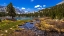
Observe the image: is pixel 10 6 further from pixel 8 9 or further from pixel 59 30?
pixel 59 30

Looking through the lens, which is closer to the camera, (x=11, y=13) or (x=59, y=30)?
(x=59, y=30)

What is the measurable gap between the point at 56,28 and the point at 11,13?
8762 cm

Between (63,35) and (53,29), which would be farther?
(53,29)

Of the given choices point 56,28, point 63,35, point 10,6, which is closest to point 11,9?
point 10,6

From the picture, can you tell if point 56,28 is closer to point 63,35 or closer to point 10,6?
point 63,35

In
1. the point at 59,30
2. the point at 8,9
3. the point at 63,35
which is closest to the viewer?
the point at 63,35

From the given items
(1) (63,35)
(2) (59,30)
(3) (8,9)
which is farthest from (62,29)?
(3) (8,9)

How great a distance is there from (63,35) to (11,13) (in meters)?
95.6

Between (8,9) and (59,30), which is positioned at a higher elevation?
(8,9)

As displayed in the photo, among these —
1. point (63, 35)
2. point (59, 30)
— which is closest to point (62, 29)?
point (59, 30)

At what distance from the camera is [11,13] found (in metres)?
124

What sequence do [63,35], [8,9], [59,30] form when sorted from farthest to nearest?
[8,9], [59,30], [63,35]

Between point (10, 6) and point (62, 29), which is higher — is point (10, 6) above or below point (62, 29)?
above

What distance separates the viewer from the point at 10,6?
401ft
